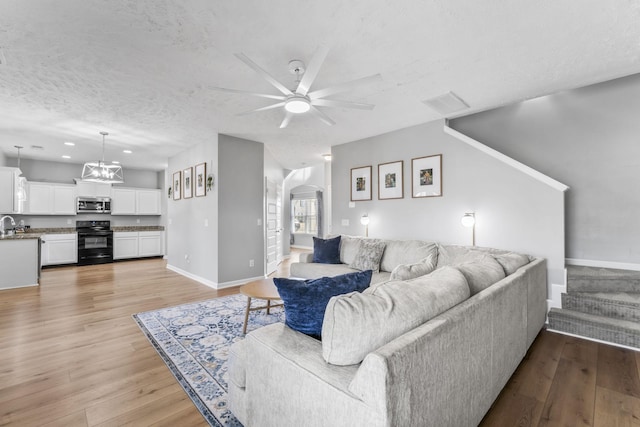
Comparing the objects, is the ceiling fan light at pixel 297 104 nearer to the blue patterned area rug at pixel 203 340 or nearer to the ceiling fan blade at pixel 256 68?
the ceiling fan blade at pixel 256 68

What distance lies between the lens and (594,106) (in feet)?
12.3

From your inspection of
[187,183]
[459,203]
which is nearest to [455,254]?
[459,203]

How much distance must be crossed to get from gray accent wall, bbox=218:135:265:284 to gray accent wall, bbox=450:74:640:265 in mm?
4261

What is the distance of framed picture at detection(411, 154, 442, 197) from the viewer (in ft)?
14.3

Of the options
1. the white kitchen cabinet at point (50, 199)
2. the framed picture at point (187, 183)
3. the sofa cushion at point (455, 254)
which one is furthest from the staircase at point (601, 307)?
the white kitchen cabinet at point (50, 199)

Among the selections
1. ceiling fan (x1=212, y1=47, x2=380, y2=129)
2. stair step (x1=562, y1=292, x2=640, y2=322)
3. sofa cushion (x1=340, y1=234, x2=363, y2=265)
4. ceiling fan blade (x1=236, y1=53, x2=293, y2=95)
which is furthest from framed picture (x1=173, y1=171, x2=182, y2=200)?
stair step (x1=562, y1=292, x2=640, y2=322)

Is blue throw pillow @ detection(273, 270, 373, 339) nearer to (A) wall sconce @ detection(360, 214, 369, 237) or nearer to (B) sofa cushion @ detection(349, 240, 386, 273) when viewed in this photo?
(B) sofa cushion @ detection(349, 240, 386, 273)

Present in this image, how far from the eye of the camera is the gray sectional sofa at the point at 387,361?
1017 mm

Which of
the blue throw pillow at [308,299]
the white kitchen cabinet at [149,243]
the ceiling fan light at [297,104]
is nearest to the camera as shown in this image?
the blue throw pillow at [308,299]

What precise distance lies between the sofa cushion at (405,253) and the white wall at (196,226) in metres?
2.87

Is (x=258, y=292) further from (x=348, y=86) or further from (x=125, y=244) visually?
(x=125, y=244)

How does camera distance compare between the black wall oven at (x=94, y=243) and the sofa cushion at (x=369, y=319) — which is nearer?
the sofa cushion at (x=369, y=319)

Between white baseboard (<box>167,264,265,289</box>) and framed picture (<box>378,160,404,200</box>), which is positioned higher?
framed picture (<box>378,160,404,200</box>)

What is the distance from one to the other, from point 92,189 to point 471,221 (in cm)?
887
